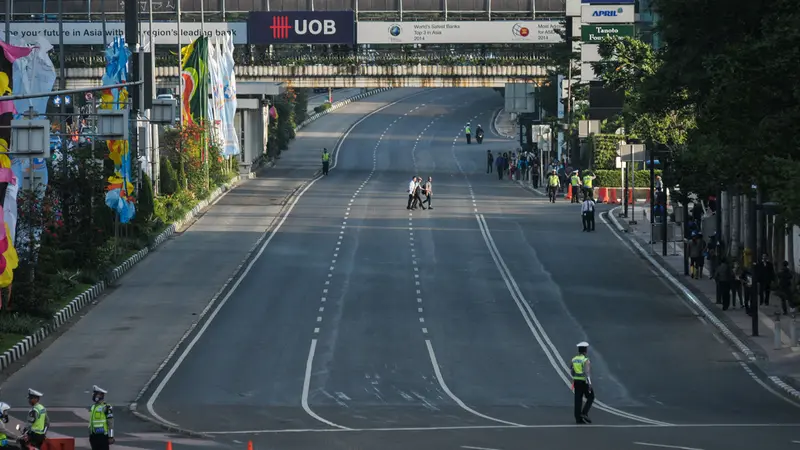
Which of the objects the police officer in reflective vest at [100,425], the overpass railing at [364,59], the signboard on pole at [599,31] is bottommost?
the police officer in reflective vest at [100,425]

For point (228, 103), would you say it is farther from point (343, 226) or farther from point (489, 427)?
point (489, 427)

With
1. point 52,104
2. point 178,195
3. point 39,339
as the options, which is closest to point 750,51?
point 39,339

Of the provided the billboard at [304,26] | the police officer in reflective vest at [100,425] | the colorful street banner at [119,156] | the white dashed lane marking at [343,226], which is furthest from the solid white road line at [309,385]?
the billboard at [304,26]

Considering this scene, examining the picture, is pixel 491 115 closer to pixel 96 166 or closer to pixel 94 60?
pixel 94 60

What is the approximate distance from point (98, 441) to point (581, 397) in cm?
922

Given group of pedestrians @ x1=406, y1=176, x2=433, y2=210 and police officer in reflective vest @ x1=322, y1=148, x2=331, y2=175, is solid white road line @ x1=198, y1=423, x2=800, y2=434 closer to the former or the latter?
group of pedestrians @ x1=406, y1=176, x2=433, y2=210

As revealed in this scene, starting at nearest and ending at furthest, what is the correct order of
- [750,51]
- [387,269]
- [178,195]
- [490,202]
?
[750,51]
[387,269]
[178,195]
[490,202]

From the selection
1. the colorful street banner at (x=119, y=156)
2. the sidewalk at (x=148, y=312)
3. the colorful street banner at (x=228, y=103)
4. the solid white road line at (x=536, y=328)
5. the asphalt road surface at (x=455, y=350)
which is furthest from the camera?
the colorful street banner at (x=228, y=103)

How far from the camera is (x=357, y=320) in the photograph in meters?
43.3

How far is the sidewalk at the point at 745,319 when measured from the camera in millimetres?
36531

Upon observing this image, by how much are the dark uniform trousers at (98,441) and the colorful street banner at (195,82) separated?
1985 inches

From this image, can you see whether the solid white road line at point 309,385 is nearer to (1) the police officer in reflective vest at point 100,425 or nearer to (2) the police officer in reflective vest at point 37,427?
(1) the police officer in reflective vest at point 100,425

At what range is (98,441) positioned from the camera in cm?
2455

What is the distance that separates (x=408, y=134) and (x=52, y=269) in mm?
77477
